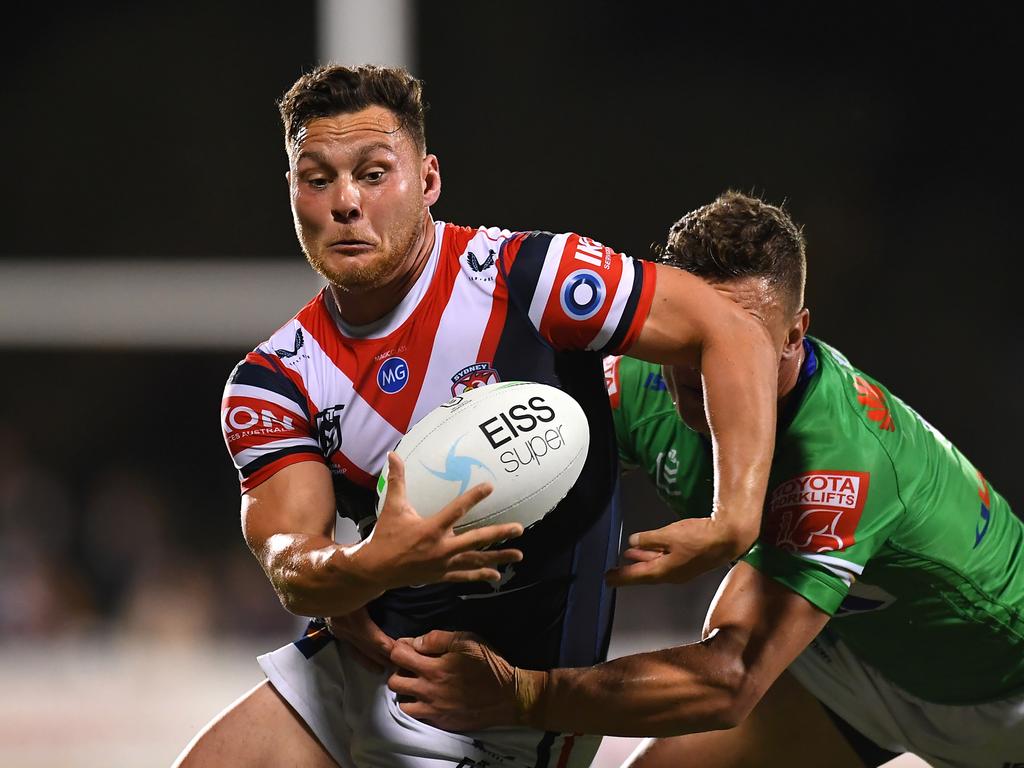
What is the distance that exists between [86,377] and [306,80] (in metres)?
4.60

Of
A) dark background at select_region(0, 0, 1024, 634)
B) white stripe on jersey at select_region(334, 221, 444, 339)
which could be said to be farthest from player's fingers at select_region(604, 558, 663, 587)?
dark background at select_region(0, 0, 1024, 634)

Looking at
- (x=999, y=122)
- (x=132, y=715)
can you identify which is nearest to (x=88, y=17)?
(x=132, y=715)

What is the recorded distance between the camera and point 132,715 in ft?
15.2

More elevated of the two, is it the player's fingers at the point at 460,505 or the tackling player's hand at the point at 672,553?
the player's fingers at the point at 460,505

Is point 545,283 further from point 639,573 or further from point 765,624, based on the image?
point 765,624

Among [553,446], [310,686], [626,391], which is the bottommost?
[310,686]

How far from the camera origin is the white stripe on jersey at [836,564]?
2307 millimetres

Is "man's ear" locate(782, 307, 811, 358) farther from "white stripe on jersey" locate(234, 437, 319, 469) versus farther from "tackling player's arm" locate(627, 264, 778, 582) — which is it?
"white stripe on jersey" locate(234, 437, 319, 469)

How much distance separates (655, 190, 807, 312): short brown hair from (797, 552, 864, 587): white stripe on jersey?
47 centimetres

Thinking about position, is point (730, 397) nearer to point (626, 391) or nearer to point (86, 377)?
point (626, 391)

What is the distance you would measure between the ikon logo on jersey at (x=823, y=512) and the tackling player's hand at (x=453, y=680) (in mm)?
548

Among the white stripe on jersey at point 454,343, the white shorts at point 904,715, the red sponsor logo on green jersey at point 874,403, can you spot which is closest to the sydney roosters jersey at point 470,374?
the white stripe on jersey at point 454,343

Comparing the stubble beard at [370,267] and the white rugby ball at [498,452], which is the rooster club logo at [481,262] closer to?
the stubble beard at [370,267]

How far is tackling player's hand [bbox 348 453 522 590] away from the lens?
1733 millimetres
